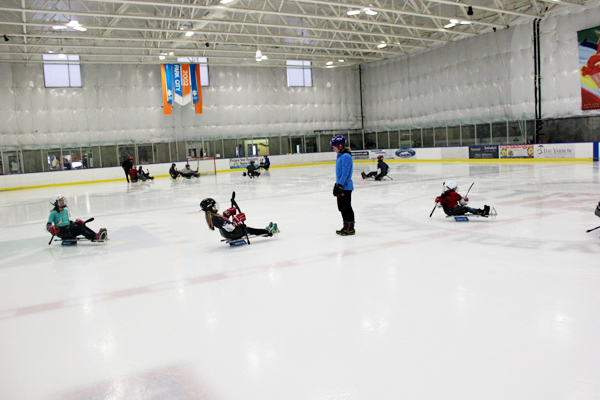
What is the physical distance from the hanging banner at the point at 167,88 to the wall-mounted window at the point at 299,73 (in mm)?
9430

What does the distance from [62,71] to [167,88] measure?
20.6 ft

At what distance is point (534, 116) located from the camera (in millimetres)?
26438

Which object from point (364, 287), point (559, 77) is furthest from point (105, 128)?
point (364, 287)

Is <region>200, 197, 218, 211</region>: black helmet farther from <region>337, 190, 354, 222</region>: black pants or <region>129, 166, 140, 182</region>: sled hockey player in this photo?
<region>129, 166, 140, 182</region>: sled hockey player

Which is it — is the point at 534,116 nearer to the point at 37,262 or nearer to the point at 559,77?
the point at 559,77

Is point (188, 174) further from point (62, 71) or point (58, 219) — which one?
point (58, 219)

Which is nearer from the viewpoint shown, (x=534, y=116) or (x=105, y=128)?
(x=534, y=116)

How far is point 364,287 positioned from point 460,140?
92.9 ft

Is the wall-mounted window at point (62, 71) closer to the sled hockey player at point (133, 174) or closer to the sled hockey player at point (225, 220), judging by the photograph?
the sled hockey player at point (133, 174)

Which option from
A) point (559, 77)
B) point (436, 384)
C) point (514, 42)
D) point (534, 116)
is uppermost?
point (514, 42)

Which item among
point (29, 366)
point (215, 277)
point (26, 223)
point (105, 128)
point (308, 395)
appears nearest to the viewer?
point (308, 395)

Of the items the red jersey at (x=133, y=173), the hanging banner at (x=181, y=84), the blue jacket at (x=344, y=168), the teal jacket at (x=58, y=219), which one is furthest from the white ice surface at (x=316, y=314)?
the hanging banner at (x=181, y=84)

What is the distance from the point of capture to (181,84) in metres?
31.4

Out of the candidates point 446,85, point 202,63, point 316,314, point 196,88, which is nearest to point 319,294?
point 316,314
